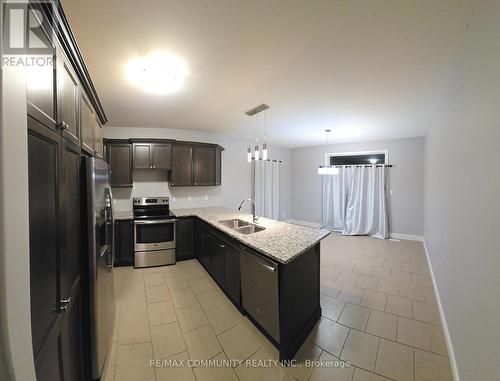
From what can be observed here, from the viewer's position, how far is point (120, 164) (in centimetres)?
383

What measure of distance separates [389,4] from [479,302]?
1901 millimetres

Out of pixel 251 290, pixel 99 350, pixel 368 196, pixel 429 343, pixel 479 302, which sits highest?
pixel 368 196

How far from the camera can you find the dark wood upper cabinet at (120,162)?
12.4 feet

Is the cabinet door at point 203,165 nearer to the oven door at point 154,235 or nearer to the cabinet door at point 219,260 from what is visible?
the oven door at point 154,235

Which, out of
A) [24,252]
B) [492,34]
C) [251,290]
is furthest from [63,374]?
[492,34]

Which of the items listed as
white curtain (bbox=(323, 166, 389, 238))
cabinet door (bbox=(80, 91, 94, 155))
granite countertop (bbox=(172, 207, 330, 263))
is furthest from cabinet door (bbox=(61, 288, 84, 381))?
white curtain (bbox=(323, 166, 389, 238))

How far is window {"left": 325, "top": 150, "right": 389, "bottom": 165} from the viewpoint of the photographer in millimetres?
5418

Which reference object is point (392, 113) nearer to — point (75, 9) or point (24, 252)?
point (75, 9)

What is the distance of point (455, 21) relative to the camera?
4.68ft

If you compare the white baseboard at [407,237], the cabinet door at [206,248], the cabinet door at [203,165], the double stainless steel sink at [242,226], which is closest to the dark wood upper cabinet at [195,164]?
the cabinet door at [203,165]

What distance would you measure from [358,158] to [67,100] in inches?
245

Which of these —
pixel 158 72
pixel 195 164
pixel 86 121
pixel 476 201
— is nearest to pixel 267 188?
pixel 195 164

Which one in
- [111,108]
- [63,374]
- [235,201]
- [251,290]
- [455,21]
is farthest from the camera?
[235,201]

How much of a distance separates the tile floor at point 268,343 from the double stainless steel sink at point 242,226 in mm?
879
